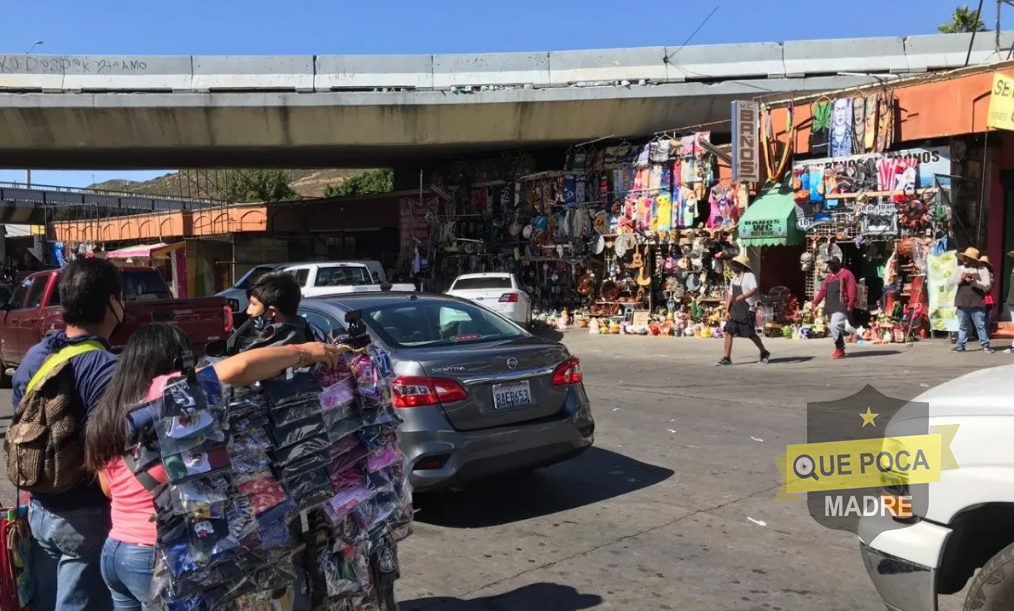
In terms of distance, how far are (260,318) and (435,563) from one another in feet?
6.45

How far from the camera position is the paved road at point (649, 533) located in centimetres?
460

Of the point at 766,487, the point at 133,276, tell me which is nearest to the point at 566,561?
the point at 766,487

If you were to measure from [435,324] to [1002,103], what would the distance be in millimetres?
12010

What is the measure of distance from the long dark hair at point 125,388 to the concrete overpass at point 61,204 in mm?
48649

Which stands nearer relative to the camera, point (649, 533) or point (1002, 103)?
point (649, 533)

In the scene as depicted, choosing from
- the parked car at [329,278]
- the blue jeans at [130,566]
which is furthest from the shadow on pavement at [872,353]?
the blue jeans at [130,566]

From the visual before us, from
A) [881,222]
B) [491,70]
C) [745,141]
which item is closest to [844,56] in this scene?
[745,141]

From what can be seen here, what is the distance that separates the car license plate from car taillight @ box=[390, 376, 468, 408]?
1.04 feet

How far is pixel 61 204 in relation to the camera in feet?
172

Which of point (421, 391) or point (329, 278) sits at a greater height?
point (329, 278)

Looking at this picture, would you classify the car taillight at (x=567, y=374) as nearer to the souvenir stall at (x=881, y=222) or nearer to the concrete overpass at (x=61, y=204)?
the souvenir stall at (x=881, y=222)

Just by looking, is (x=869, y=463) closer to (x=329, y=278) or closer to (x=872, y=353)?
(x=872, y=353)

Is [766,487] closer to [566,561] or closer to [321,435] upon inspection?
[566,561]

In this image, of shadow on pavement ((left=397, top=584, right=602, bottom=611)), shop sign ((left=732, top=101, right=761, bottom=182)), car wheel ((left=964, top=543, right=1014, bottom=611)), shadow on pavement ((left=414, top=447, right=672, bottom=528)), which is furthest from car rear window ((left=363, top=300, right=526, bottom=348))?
shop sign ((left=732, top=101, right=761, bottom=182))
